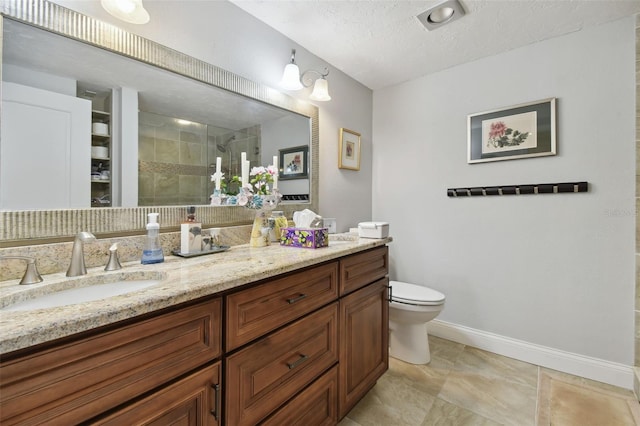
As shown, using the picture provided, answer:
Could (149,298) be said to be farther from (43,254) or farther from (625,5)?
(625,5)

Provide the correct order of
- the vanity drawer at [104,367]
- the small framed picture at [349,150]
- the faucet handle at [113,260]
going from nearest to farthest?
the vanity drawer at [104,367] → the faucet handle at [113,260] → the small framed picture at [349,150]

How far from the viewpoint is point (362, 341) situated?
1504 millimetres

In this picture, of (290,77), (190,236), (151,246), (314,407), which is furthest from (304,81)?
(314,407)

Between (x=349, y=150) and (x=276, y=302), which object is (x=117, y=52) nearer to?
(x=276, y=302)

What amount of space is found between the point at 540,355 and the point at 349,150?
6.75 ft

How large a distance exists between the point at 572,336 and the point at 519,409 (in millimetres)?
714

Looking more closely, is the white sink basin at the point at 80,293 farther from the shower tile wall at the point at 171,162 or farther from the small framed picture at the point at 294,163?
the small framed picture at the point at 294,163

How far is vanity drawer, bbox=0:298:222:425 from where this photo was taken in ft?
1.67

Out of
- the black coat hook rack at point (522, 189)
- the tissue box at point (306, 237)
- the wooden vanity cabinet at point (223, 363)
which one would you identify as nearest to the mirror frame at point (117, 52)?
the tissue box at point (306, 237)

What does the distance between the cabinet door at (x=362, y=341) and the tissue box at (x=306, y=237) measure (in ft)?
1.00

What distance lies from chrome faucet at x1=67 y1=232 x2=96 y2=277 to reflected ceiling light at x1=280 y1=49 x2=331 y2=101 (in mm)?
1320

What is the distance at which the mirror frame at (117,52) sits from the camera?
920 millimetres

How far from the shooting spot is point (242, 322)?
886 mm

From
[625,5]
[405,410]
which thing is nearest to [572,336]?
[405,410]
